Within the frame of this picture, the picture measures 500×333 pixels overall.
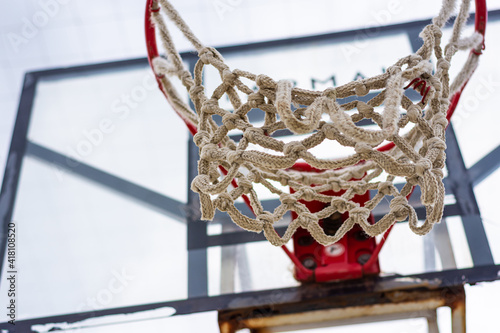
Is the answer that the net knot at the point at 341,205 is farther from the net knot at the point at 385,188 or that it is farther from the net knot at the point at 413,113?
the net knot at the point at 413,113

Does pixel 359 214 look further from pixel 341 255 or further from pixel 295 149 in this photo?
pixel 341 255

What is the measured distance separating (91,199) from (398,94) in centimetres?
107

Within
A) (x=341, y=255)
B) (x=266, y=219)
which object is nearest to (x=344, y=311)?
(x=341, y=255)

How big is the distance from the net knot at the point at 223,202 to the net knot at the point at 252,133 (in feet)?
0.39

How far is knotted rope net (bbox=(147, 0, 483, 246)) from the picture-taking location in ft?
3.53

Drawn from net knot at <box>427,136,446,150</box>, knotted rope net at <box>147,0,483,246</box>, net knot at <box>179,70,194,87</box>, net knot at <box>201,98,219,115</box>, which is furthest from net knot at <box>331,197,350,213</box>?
net knot at <box>179,70,194,87</box>

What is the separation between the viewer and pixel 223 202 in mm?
1123

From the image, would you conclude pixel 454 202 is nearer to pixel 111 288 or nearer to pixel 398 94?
pixel 398 94

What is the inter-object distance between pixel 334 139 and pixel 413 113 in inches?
7.1

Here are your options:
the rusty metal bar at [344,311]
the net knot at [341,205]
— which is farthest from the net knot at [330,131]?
the rusty metal bar at [344,311]

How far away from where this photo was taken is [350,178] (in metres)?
1.40

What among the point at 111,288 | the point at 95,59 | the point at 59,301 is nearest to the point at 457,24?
the point at 111,288

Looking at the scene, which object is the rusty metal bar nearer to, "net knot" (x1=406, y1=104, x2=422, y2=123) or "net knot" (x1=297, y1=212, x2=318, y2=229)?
"net knot" (x1=297, y1=212, x2=318, y2=229)

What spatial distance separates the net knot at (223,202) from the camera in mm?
1121
